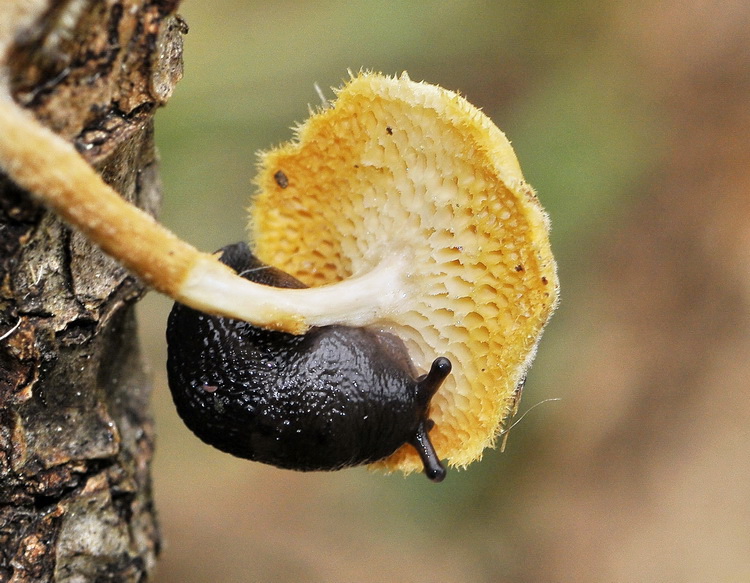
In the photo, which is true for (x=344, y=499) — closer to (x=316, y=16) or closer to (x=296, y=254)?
(x=296, y=254)

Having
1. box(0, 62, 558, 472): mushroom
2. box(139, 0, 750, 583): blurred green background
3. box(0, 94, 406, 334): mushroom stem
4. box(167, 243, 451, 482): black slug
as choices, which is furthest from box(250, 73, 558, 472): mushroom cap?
box(139, 0, 750, 583): blurred green background

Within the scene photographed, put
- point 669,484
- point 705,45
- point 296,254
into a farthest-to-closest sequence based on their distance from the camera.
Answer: point 705,45 < point 669,484 < point 296,254

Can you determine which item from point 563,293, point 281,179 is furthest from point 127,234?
point 563,293

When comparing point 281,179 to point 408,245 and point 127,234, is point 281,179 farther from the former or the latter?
point 127,234

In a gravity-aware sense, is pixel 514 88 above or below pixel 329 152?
below

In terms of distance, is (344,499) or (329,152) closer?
(329,152)

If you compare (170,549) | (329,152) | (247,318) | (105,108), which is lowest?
(170,549)

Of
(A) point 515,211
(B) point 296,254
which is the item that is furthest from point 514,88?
(A) point 515,211

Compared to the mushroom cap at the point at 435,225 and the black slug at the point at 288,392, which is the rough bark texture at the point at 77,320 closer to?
the black slug at the point at 288,392
